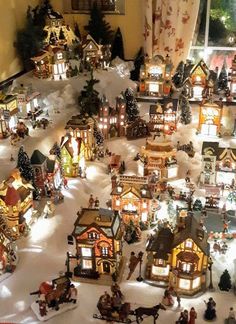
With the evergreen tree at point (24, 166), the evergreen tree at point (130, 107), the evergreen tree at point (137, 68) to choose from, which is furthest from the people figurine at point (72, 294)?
the evergreen tree at point (137, 68)

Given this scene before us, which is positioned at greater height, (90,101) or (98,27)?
(98,27)

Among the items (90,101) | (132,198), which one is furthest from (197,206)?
(90,101)

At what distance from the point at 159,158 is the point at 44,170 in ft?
11.2

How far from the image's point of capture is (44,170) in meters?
13.2

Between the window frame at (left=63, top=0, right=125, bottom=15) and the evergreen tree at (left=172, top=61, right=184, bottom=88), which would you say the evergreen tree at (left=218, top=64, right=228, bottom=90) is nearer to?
the evergreen tree at (left=172, top=61, right=184, bottom=88)

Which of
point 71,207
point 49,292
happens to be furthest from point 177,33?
point 49,292

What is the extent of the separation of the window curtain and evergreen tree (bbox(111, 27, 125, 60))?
1092mm

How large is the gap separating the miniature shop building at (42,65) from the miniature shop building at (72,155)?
5.06 m

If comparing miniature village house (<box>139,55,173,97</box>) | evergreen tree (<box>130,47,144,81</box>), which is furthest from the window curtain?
miniature village house (<box>139,55,173,97</box>)

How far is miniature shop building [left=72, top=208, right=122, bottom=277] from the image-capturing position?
33.4 feet

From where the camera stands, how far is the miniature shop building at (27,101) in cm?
1622

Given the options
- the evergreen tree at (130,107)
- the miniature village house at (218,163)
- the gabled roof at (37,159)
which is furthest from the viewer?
the evergreen tree at (130,107)

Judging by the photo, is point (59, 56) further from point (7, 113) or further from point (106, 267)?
point (106, 267)

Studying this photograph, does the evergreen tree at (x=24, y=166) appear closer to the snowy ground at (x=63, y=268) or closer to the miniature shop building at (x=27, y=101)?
the snowy ground at (x=63, y=268)
